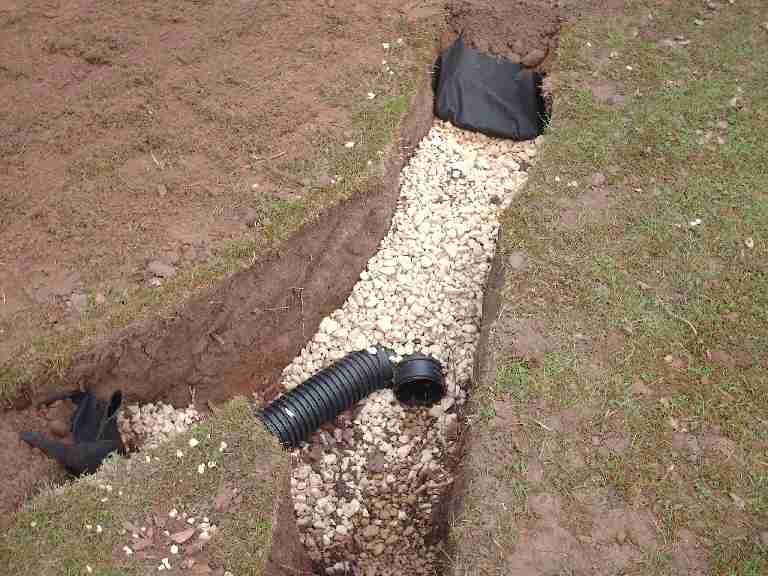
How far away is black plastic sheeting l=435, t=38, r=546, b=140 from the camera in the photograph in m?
7.59

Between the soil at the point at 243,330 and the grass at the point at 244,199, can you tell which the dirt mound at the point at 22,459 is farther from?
the grass at the point at 244,199

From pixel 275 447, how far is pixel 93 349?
1534 millimetres

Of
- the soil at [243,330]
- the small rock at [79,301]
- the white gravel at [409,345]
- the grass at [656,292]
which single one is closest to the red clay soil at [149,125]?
the small rock at [79,301]

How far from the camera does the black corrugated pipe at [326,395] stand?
18.6 feet

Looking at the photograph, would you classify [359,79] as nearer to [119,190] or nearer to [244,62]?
[244,62]

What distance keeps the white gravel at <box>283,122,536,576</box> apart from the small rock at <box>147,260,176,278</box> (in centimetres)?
125

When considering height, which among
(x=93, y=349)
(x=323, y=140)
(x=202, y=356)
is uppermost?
(x=323, y=140)

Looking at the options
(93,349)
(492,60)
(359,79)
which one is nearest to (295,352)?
(93,349)

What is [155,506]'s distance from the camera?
4836 mm

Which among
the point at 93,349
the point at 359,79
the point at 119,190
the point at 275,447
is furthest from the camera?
the point at 359,79

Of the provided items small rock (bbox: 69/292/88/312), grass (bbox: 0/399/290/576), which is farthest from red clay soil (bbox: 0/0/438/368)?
grass (bbox: 0/399/290/576)

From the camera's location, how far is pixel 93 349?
Result: 18.3 feet

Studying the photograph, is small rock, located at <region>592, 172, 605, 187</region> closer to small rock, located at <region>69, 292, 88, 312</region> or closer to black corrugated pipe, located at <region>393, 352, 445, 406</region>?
black corrugated pipe, located at <region>393, 352, 445, 406</region>

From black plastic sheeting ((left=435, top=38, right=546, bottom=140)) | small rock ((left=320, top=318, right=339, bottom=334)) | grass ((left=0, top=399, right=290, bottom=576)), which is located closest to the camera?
grass ((left=0, top=399, right=290, bottom=576))
